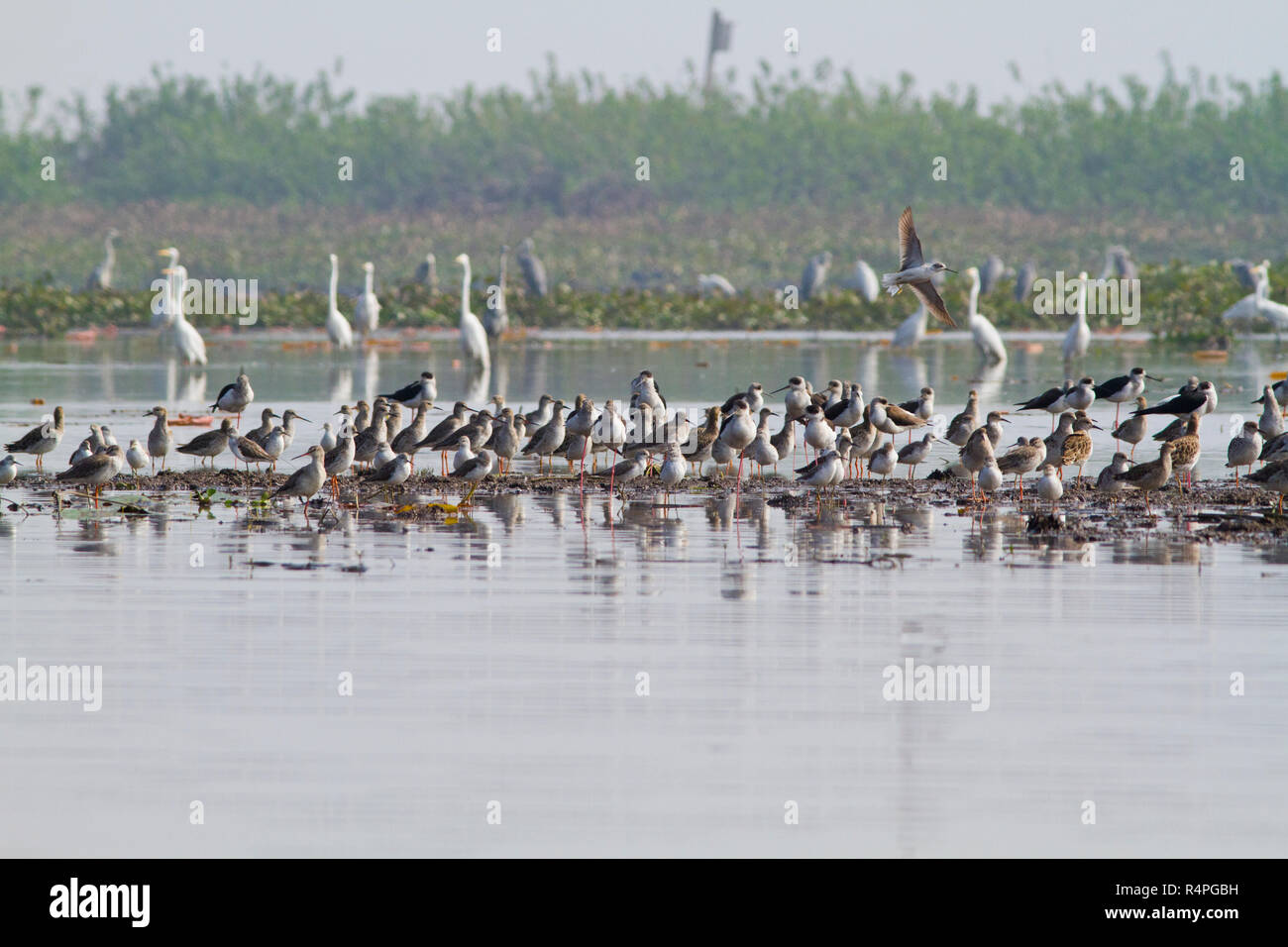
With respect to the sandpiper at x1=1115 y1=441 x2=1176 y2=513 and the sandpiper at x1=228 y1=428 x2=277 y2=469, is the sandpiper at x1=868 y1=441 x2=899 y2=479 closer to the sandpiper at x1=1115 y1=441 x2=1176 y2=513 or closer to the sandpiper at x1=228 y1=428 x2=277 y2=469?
the sandpiper at x1=1115 y1=441 x2=1176 y2=513

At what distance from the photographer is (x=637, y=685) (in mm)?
9797

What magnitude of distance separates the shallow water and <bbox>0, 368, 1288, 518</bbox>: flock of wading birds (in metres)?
0.95

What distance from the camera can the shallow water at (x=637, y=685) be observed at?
7.79 metres

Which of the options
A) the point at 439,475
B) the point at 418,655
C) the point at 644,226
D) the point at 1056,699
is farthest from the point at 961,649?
the point at 644,226

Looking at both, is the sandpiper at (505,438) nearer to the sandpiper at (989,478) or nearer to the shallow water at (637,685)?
the shallow water at (637,685)

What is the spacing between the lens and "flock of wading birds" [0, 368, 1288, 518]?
16.5 m

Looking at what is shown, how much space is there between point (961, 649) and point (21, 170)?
80005 mm

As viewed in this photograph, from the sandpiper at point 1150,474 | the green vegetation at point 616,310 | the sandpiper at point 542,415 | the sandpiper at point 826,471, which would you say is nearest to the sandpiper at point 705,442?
the sandpiper at point 826,471

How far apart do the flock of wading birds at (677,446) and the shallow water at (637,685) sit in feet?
3.12

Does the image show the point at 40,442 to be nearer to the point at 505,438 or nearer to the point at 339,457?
the point at 339,457

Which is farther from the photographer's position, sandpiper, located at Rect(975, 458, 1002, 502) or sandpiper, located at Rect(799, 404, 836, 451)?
sandpiper, located at Rect(799, 404, 836, 451)

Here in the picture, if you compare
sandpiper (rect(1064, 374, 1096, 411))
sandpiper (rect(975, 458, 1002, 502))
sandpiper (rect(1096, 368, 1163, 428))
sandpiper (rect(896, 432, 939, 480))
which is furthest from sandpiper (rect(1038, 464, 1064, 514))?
sandpiper (rect(1096, 368, 1163, 428))

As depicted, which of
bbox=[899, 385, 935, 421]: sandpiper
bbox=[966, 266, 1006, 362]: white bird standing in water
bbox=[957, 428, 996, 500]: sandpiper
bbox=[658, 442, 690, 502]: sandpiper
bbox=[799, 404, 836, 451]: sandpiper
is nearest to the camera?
bbox=[957, 428, 996, 500]: sandpiper
